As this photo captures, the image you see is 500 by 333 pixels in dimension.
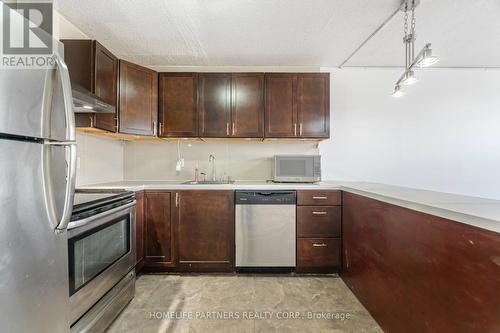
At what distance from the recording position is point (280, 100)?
269 cm

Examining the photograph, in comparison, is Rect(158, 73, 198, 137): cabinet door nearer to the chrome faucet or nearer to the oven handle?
the chrome faucet

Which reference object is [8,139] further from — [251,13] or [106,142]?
[106,142]

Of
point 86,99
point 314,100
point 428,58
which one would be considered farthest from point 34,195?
point 314,100

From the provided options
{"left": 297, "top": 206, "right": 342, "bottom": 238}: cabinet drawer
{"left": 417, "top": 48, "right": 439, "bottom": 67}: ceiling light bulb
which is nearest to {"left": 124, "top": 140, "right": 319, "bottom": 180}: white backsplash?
{"left": 297, "top": 206, "right": 342, "bottom": 238}: cabinet drawer

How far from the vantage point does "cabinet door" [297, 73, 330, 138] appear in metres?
2.68

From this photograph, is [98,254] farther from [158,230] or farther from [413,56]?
[413,56]

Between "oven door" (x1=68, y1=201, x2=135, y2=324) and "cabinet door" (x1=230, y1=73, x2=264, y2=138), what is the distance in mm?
1436

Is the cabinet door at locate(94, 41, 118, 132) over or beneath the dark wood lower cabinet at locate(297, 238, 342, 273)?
over

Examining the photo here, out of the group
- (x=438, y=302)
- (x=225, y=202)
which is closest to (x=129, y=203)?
(x=225, y=202)

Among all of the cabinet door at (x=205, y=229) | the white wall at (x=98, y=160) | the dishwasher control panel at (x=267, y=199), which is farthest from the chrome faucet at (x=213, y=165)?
the white wall at (x=98, y=160)

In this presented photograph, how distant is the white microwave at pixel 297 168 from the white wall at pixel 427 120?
0.94 metres

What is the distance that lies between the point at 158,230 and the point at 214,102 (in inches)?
61.1

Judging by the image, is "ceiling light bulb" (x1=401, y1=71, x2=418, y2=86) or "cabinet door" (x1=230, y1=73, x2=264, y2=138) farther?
"cabinet door" (x1=230, y1=73, x2=264, y2=138)

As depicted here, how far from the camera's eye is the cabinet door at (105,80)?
2.01 m
